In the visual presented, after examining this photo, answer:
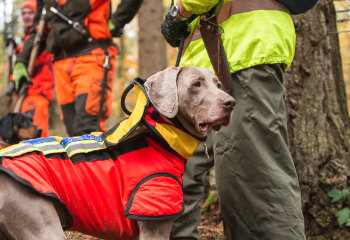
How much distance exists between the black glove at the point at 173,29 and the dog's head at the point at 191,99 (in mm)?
434

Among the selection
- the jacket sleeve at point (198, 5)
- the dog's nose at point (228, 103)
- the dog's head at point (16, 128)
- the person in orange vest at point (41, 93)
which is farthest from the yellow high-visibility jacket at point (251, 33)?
the person in orange vest at point (41, 93)

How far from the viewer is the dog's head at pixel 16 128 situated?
19.0 ft

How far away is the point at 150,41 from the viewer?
26.6 feet

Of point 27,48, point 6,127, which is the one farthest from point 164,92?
point 27,48

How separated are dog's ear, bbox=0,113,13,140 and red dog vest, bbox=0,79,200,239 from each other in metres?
3.49

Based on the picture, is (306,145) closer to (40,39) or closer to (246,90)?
(246,90)

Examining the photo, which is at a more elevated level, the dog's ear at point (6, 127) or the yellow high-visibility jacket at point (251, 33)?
the yellow high-visibility jacket at point (251, 33)

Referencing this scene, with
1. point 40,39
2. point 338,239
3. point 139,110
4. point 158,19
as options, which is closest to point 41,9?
point 40,39

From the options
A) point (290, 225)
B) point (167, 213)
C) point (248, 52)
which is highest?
point (248, 52)

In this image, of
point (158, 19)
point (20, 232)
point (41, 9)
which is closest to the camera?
point (20, 232)

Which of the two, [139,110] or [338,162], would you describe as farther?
[338,162]

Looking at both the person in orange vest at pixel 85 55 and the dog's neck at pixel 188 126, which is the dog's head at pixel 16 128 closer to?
the person in orange vest at pixel 85 55

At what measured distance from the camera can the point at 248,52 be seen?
9.30ft

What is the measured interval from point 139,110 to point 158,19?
19.8 feet
